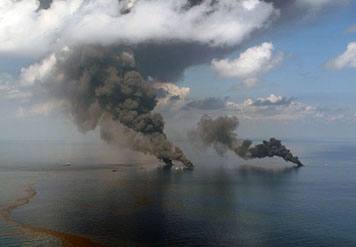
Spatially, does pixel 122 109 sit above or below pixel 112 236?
above

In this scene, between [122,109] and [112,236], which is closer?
[112,236]

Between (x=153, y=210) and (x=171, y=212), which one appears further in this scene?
(x=153, y=210)

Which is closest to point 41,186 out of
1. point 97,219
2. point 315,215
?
point 97,219

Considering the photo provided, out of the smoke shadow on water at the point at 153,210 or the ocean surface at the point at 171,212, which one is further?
the smoke shadow on water at the point at 153,210

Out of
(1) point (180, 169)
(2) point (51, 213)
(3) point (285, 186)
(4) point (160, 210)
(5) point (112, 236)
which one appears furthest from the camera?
(1) point (180, 169)

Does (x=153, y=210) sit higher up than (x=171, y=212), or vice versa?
(x=153, y=210)

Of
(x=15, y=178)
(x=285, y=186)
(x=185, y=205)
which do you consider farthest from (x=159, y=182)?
(x=15, y=178)

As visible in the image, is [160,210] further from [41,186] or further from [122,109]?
[122,109]

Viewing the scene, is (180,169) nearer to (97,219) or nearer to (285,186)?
(285,186)

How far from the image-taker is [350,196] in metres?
124

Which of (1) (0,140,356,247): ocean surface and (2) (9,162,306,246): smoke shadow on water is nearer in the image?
(1) (0,140,356,247): ocean surface

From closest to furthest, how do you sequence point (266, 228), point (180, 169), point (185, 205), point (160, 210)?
point (266, 228) < point (160, 210) < point (185, 205) < point (180, 169)

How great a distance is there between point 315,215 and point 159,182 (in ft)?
225

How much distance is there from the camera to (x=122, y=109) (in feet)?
648
